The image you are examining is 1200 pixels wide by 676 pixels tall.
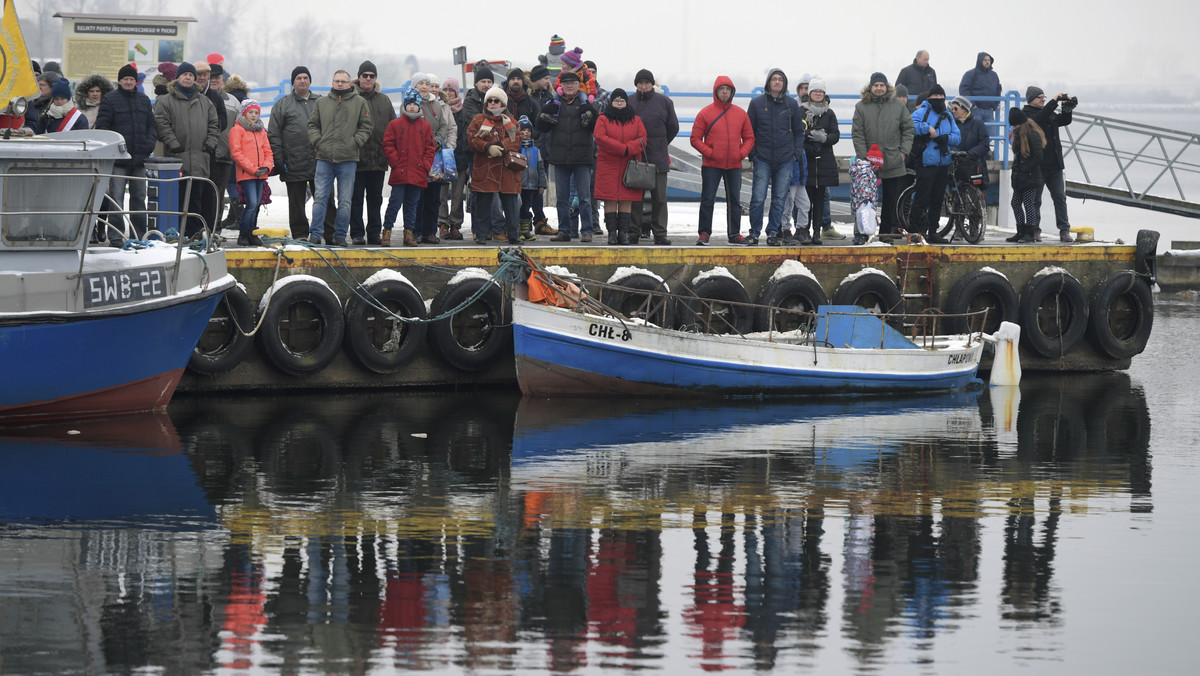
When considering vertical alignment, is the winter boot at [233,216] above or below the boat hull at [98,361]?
above

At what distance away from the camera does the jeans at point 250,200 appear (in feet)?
52.0

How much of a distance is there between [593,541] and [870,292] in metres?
8.26

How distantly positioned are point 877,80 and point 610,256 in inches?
151

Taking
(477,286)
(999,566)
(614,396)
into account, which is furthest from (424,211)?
(999,566)

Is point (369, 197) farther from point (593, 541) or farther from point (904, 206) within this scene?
point (593, 541)

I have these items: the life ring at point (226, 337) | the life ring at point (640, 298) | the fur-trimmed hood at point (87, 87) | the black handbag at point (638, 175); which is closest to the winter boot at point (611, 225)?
the black handbag at point (638, 175)

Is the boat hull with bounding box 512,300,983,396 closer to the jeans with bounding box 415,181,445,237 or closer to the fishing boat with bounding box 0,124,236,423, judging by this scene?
the jeans with bounding box 415,181,445,237

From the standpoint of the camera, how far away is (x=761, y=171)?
17.5 meters

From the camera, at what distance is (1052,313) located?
60.4 ft

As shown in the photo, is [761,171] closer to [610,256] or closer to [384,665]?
[610,256]

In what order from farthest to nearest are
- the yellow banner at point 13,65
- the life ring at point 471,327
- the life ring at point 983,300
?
the life ring at point 983,300
the life ring at point 471,327
the yellow banner at point 13,65

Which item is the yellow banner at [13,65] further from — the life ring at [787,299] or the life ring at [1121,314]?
the life ring at [1121,314]

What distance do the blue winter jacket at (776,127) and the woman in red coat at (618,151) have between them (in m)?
1.34

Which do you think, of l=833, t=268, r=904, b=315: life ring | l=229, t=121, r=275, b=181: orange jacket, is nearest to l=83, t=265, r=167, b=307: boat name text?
l=229, t=121, r=275, b=181: orange jacket
